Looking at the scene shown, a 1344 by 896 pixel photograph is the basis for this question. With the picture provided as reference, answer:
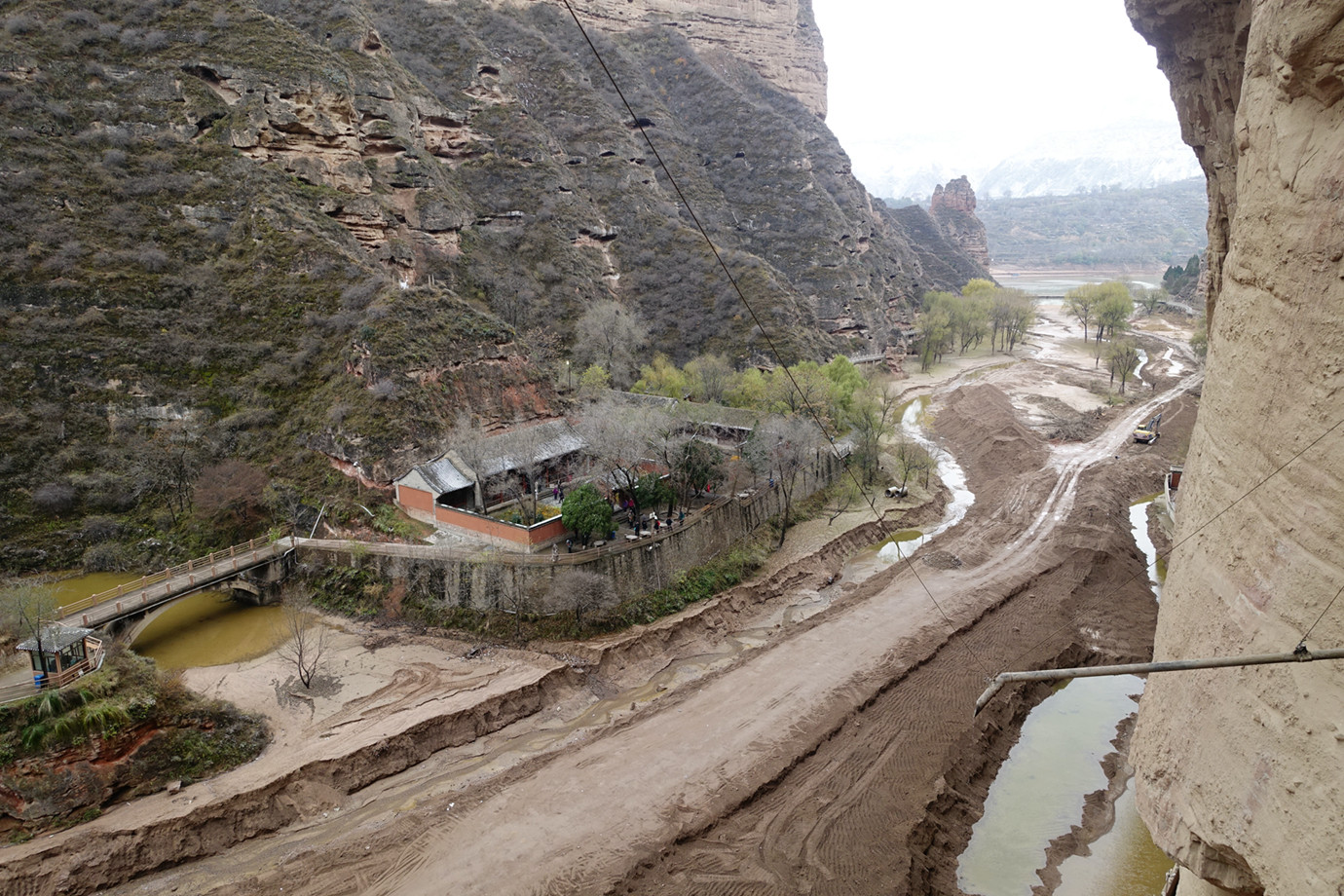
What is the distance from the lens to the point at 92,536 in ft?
95.2

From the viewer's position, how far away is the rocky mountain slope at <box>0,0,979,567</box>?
32.0 metres

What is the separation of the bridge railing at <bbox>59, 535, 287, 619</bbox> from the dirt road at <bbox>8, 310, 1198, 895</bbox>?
11.2 meters

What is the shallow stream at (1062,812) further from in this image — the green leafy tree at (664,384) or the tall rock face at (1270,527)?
the green leafy tree at (664,384)

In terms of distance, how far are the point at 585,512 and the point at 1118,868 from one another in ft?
63.1

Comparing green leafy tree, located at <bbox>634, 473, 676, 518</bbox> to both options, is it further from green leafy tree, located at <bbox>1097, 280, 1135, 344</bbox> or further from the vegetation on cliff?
green leafy tree, located at <bbox>1097, 280, 1135, 344</bbox>

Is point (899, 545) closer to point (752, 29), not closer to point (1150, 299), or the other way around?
point (1150, 299)

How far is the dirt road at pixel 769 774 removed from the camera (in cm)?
1662

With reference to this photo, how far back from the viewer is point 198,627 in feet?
90.1

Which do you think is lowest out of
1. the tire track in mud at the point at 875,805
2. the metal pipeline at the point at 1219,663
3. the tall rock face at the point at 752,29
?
the tire track in mud at the point at 875,805

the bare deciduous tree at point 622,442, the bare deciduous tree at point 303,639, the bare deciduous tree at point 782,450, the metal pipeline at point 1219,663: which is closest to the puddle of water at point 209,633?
the bare deciduous tree at point 303,639

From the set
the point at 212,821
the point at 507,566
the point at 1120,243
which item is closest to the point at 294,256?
the point at 507,566

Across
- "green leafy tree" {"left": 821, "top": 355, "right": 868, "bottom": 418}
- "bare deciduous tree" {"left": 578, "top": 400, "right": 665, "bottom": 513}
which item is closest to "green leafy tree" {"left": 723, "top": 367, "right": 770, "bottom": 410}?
"green leafy tree" {"left": 821, "top": 355, "right": 868, "bottom": 418}

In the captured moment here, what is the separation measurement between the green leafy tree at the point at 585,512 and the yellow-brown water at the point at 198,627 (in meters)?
11.9

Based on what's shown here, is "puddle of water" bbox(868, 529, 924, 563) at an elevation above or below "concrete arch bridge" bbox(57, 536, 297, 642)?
below
